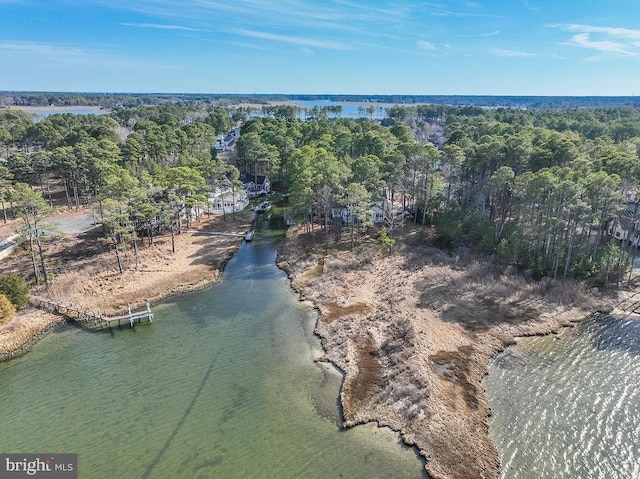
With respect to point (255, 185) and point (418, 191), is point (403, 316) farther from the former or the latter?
point (255, 185)

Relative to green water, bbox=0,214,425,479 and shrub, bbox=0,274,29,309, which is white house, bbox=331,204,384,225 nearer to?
green water, bbox=0,214,425,479

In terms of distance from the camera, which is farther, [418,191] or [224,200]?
[224,200]

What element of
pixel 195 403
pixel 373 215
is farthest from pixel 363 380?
pixel 373 215

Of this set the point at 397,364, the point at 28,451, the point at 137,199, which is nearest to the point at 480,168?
the point at 397,364

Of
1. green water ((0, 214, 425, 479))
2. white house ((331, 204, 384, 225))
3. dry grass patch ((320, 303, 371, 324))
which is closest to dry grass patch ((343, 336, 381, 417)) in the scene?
green water ((0, 214, 425, 479))

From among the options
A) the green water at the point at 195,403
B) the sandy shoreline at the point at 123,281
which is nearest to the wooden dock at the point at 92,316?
the sandy shoreline at the point at 123,281

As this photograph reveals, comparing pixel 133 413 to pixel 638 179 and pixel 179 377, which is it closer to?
pixel 179 377
